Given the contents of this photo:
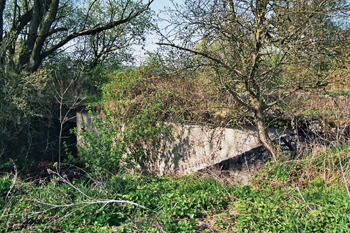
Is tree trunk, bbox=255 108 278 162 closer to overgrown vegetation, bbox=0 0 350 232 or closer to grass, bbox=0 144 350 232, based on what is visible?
overgrown vegetation, bbox=0 0 350 232

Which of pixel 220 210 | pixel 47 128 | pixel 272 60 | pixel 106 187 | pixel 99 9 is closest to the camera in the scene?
pixel 220 210

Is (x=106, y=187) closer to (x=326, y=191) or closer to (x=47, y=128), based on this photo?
(x=326, y=191)

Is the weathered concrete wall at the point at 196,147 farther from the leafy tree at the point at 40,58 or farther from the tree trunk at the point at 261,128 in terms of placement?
the leafy tree at the point at 40,58

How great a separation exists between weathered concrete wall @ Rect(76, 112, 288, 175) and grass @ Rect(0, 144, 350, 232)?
1.25m

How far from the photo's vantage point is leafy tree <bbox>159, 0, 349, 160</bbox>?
5.39m

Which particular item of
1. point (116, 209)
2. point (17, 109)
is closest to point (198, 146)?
point (116, 209)

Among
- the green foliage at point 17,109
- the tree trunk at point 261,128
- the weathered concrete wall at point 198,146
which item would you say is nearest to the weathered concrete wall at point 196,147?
the weathered concrete wall at point 198,146

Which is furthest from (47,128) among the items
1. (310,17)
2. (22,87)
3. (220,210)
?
(310,17)

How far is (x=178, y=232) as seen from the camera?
408cm

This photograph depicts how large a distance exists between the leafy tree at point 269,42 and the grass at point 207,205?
83 centimetres

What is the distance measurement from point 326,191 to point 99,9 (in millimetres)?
14050

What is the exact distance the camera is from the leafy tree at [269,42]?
539 centimetres

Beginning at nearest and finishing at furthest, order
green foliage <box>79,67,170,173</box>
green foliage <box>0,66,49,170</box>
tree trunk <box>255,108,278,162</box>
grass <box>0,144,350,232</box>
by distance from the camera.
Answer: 1. grass <box>0,144,350,232</box>
2. tree trunk <box>255,108,278,162</box>
3. green foliage <box>79,67,170,173</box>
4. green foliage <box>0,66,49,170</box>

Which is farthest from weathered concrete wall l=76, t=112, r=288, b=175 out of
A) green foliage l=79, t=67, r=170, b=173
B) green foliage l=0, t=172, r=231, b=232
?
green foliage l=0, t=172, r=231, b=232
